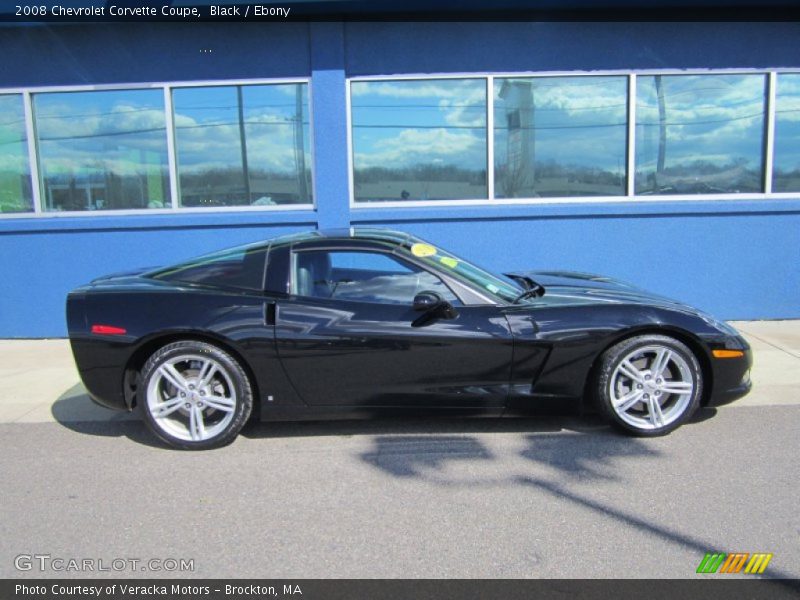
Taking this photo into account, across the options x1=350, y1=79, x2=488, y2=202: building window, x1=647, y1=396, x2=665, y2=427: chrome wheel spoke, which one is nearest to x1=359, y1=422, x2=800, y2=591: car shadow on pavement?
x1=647, y1=396, x2=665, y2=427: chrome wheel spoke

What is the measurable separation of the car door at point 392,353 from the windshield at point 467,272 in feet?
0.68

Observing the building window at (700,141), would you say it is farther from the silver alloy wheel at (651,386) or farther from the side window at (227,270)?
the side window at (227,270)

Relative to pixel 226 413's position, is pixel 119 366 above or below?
above

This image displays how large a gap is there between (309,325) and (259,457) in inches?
34.5

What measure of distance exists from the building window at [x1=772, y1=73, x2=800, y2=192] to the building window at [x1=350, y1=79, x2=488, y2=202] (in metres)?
3.53

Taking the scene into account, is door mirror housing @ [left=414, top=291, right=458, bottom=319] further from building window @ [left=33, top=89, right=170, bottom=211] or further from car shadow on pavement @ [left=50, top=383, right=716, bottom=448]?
building window @ [left=33, top=89, right=170, bottom=211]

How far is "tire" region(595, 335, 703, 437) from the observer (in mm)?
3973

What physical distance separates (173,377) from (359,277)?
1.35m

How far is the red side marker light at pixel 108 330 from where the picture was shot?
13.0ft

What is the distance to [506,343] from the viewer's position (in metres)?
3.89

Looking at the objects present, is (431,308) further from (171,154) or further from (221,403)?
(171,154)

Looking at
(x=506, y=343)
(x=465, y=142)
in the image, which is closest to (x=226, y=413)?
(x=506, y=343)

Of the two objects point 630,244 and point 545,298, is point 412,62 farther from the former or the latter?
point 545,298

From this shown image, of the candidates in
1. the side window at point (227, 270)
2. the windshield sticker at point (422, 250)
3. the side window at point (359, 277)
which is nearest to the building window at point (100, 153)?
the side window at point (227, 270)
